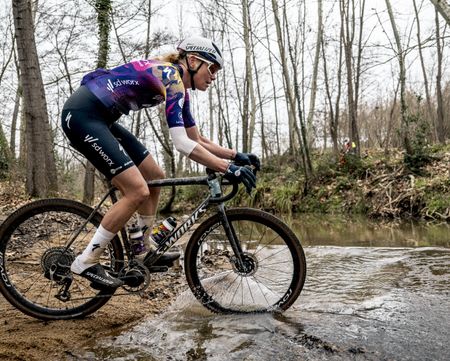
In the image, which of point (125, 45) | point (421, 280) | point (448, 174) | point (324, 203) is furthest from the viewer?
point (125, 45)

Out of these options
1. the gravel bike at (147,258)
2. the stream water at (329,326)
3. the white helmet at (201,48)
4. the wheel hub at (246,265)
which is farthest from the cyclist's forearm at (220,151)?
the stream water at (329,326)

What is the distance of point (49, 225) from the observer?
3.27 m

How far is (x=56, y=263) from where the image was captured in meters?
3.18

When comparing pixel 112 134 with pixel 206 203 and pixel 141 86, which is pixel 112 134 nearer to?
pixel 141 86

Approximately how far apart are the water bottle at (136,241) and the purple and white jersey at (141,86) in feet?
3.07

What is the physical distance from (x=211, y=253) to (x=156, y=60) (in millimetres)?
2181

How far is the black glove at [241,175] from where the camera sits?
9.82 ft

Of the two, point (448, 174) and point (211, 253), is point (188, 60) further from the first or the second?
point (448, 174)

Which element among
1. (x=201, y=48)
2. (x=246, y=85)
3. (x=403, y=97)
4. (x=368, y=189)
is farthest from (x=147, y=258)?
(x=246, y=85)

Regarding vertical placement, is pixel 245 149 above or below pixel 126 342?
A: above

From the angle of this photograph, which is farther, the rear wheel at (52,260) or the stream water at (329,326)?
the rear wheel at (52,260)

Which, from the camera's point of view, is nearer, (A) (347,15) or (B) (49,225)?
(B) (49,225)

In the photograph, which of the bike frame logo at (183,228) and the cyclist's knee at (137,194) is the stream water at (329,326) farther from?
the cyclist's knee at (137,194)

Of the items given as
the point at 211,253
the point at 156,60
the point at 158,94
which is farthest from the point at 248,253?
the point at 156,60
